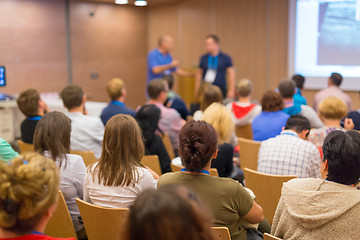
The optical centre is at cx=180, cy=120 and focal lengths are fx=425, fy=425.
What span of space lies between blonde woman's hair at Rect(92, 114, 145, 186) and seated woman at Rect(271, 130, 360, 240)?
885mm

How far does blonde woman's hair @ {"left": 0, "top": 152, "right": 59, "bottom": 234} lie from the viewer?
1430mm

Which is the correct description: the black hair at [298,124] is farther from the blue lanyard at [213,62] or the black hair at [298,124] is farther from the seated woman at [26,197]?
the blue lanyard at [213,62]

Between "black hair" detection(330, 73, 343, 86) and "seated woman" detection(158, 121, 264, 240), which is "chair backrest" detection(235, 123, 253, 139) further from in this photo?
"seated woman" detection(158, 121, 264, 240)

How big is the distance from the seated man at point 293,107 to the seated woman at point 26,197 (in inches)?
153

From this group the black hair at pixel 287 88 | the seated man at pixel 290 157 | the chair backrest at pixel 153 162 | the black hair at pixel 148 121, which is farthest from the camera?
the black hair at pixel 287 88

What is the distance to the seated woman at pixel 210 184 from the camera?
2.17m

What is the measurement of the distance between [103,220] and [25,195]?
95 centimetres

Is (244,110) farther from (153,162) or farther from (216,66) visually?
(216,66)

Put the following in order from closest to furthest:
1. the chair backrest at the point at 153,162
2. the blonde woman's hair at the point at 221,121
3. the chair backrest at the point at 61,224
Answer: the chair backrest at the point at 61,224 → the chair backrest at the point at 153,162 → the blonde woman's hair at the point at 221,121

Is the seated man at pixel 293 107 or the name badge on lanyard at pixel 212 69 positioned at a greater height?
the name badge on lanyard at pixel 212 69

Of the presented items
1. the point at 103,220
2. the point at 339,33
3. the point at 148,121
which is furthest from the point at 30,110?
the point at 339,33

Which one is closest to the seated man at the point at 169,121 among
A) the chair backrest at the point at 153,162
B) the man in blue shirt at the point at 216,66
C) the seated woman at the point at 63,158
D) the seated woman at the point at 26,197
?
the chair backrest at the point at 153,162

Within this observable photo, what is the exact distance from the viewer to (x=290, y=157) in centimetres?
324

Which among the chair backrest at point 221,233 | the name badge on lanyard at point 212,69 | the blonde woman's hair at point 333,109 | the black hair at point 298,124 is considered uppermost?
the name badge on lanyard at point 212,69
